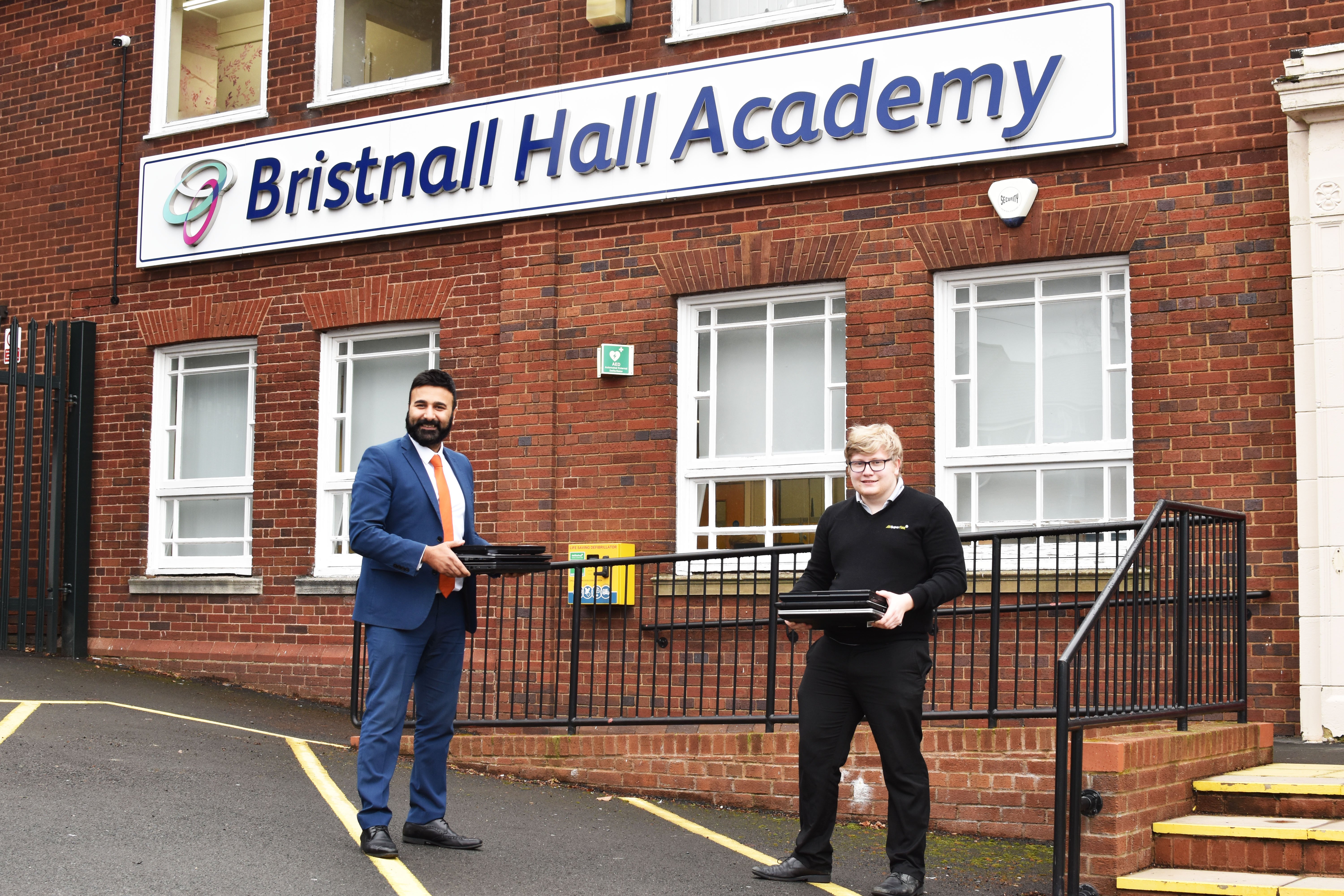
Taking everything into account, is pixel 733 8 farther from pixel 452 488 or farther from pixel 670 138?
pixel 452 488

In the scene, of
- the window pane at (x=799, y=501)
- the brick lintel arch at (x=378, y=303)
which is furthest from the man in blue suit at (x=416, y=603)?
the brick lintel arch at (x=378, y=303)

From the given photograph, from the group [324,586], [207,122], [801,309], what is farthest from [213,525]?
[801,309]

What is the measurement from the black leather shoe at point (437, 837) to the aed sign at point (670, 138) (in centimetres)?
521

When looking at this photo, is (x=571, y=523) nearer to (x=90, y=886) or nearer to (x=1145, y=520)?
(x=1145, y=520)

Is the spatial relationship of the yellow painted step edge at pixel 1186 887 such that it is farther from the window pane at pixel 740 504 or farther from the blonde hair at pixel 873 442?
the window pane at pixel 740 504

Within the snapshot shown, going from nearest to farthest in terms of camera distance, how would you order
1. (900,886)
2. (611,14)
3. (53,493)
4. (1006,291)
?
(900,886)
(1006,291)
(611,14)
(53,493)

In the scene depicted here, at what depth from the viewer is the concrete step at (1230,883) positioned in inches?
224

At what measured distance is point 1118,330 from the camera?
9320 millimetres

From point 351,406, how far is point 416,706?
231 inches

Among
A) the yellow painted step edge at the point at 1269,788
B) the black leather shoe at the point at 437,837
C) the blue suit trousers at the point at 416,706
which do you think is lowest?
the black leather shoe at the point at 437,837

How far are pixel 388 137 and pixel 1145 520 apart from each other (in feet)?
22.9

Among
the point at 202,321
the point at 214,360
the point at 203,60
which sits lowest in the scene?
the point at 214,360

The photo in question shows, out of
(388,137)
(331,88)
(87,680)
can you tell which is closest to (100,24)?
(331,88)

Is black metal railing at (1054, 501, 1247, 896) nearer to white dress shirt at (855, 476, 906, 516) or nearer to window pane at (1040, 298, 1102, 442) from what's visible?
white dress shirt at (855, 476, 906, 516)
